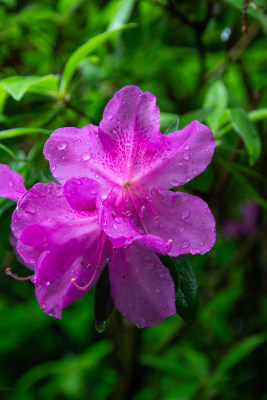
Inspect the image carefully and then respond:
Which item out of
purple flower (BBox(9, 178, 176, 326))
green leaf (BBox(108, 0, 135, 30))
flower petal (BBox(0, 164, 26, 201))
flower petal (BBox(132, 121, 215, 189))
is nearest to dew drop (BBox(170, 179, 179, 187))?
flower petal (BBox(132, 121, 215, 189))

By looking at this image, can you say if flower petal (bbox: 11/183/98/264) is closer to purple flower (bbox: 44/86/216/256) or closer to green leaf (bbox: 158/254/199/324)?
purple flower (bbox: 44/86/216/256)

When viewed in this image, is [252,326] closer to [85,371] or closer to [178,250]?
[85,371]

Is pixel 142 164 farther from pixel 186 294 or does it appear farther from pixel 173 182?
pixel 186 294

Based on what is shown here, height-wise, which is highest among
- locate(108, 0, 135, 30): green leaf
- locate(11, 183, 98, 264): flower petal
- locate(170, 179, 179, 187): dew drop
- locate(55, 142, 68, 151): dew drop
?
locate(108, 0, 135, 30): green leaf

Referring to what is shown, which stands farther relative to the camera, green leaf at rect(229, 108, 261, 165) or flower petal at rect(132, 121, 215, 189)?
green leaf at rect(229, 108, 261, 165)

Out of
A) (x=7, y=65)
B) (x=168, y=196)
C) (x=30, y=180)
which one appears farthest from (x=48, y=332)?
(x=168, y=196)

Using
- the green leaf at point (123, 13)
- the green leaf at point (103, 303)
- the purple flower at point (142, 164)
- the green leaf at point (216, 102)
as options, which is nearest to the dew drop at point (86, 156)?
the purple flower at point (142, 164)

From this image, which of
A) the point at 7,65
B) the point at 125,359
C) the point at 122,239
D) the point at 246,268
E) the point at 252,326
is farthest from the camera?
the point at 246,268
